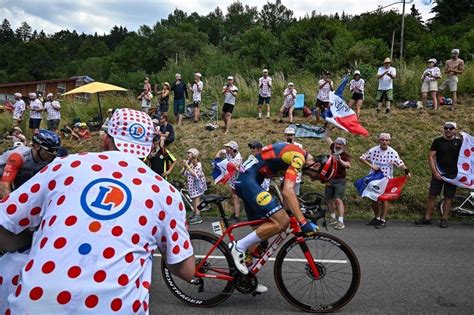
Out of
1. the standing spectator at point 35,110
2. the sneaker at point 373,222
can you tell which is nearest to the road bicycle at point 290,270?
the sneaker at point 373,222

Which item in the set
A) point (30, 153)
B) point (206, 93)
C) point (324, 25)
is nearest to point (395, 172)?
point (30, 153)

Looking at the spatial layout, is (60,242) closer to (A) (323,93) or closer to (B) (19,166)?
(B) (19,166)

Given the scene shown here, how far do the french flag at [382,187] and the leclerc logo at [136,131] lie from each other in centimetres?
733

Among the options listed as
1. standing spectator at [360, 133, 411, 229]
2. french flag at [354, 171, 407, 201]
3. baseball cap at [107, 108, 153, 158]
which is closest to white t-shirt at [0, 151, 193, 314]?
baseball cap at [107, 108, 153, 158]

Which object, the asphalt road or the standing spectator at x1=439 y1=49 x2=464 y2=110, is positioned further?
the standing spectator at x1=439 y1=49 x2=464 y2=110

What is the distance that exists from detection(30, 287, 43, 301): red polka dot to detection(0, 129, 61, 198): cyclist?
329 centimetres

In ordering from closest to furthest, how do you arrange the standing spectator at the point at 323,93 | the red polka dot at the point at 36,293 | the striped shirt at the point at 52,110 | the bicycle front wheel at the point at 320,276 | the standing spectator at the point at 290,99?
the red polka dot at the point at 36,293
the bicycle front wheel at the point at 320,276
the standing spectator at the point at 323,93
the standing spectator at the point at 290,99
the striped shirt at the point at 52,110

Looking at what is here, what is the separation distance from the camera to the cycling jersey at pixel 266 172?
4.23 m

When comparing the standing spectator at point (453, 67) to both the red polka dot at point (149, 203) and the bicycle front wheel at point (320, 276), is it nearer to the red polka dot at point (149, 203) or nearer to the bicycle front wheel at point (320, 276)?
the bicycle front wheel at point (320, 276)

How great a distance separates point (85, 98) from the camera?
2320 centimetres

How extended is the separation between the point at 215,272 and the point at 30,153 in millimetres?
2455

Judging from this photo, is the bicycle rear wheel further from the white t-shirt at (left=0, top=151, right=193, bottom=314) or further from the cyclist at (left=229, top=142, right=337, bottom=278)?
the white t-shirt at (left=0, top=151, right=193, bottom=314)

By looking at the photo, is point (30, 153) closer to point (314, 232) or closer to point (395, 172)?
point (314, 232)

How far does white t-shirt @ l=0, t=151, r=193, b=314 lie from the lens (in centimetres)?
162
